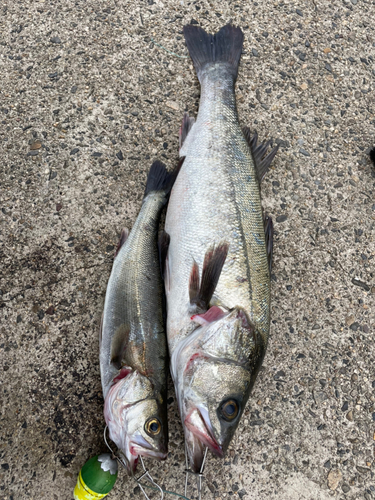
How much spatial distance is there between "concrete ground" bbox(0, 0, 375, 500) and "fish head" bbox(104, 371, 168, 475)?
1.36 ft

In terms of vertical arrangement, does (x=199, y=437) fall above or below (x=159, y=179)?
below

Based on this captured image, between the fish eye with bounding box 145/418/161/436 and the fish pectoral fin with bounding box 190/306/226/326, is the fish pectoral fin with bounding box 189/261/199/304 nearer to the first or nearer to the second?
the fish pectoral fin with bounding box 190/306/226/326

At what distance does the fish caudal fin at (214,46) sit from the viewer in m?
3.31

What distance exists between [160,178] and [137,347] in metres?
1.30

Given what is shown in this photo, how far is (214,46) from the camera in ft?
11.0

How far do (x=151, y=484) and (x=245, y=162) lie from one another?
90.9 inches

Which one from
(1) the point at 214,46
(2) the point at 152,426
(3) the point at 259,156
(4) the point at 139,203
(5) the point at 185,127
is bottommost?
(2) the point at 152,426

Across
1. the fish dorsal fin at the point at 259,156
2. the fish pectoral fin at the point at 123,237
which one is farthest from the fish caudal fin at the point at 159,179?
the fish dorsal fin at the point at 259,156

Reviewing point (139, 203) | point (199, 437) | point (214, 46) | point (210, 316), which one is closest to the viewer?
point (199, 437)

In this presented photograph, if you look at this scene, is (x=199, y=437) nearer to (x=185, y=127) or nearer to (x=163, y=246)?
(x=163, y=246)

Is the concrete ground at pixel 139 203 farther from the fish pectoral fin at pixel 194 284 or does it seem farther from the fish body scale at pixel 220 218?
the fish pectoral fin at pixel 194 284

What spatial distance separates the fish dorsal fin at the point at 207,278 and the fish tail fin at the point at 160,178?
0.72 m

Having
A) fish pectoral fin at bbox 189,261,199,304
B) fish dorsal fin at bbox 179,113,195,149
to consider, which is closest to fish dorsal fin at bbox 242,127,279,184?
fish dorsal fin at bbox 179,113,195,149

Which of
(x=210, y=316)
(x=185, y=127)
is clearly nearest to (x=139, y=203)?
(x=185, y=127)
